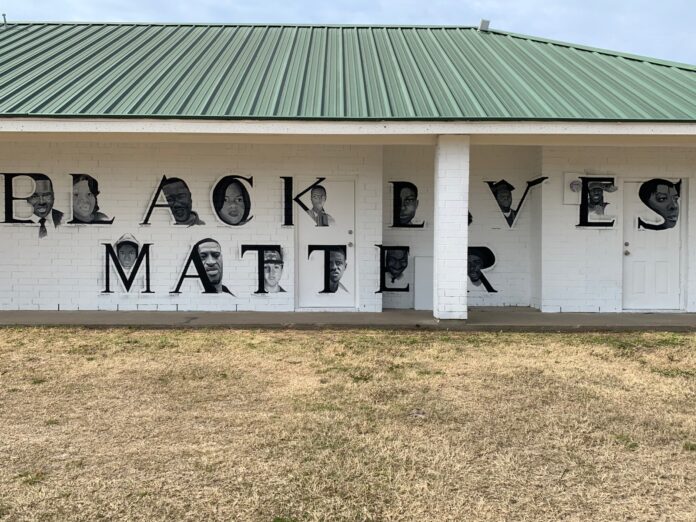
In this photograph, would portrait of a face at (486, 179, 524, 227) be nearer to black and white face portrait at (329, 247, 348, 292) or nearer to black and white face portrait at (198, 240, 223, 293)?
black and white face portrait at (329, 247, 348, 292)

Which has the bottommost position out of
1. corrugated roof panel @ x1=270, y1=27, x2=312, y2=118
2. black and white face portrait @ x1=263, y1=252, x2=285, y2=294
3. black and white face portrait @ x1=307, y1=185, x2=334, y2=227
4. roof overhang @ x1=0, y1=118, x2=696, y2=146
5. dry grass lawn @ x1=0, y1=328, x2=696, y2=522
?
dry grass lawn @ x1=0, y1=328, x2=696, y2=522

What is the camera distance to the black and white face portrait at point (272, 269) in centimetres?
930

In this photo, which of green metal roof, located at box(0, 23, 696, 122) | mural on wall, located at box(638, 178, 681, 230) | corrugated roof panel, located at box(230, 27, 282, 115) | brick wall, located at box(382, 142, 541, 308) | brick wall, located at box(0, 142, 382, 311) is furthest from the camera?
brick wall, located at box(382, 142, 541, 308)

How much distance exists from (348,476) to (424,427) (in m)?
1.04

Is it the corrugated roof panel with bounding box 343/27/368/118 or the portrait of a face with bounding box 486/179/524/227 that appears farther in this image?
the portrait of a face with bounding box 486/179/524/227

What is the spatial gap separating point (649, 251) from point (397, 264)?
4.37 m

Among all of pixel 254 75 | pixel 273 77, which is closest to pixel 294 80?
pixel 273 77

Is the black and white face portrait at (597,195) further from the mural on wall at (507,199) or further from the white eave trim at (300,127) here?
the white eave trim at (300,127)

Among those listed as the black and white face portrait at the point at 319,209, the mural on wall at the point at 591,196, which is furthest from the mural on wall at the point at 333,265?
the mural on wall at the point at 591,196

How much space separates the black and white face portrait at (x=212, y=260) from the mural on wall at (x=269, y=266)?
18.3 inches

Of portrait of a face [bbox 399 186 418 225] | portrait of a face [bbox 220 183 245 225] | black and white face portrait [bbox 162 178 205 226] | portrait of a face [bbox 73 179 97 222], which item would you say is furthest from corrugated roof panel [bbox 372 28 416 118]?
portrait of a face [bbox 73 179 97 222]

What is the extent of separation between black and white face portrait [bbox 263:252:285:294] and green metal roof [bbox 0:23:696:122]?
8.57 feet

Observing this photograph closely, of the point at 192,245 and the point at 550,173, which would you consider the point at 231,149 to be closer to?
the point at 192,245

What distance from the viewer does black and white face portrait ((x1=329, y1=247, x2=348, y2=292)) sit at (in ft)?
30.7
